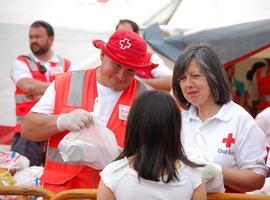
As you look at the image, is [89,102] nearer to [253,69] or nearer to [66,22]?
[66,22]

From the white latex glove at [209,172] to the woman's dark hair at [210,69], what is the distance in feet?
1.51

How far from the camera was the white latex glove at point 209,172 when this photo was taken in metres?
2.51

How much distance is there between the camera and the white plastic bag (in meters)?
2.98

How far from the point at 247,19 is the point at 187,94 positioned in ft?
10.3

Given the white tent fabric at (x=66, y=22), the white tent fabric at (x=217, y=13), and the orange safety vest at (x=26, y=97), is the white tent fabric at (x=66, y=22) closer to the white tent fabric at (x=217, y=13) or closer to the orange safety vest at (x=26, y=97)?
the white tent fabric at (x=217, y=13)

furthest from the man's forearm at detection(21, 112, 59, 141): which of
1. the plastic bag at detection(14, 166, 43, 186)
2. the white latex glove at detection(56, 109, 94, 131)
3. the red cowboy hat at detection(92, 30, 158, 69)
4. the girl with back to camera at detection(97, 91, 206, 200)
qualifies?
the girl with back to camera at detection(97, 91, 206, 200)

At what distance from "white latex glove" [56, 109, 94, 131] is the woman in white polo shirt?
48 centimetres

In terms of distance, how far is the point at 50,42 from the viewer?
19.7 ft

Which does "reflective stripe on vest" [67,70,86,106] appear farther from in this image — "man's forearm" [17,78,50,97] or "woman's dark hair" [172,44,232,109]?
"man's forearm" [17,78,50,97]

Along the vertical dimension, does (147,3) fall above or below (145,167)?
above

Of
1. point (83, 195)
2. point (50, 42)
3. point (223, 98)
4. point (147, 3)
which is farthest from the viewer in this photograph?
point (147, 3)

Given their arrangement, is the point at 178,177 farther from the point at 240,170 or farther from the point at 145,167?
the point at 240,170

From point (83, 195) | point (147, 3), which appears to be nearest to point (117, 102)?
point (83, 195)

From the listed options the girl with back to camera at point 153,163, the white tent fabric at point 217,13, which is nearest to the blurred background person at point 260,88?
the white tent fabric at point 217,13
